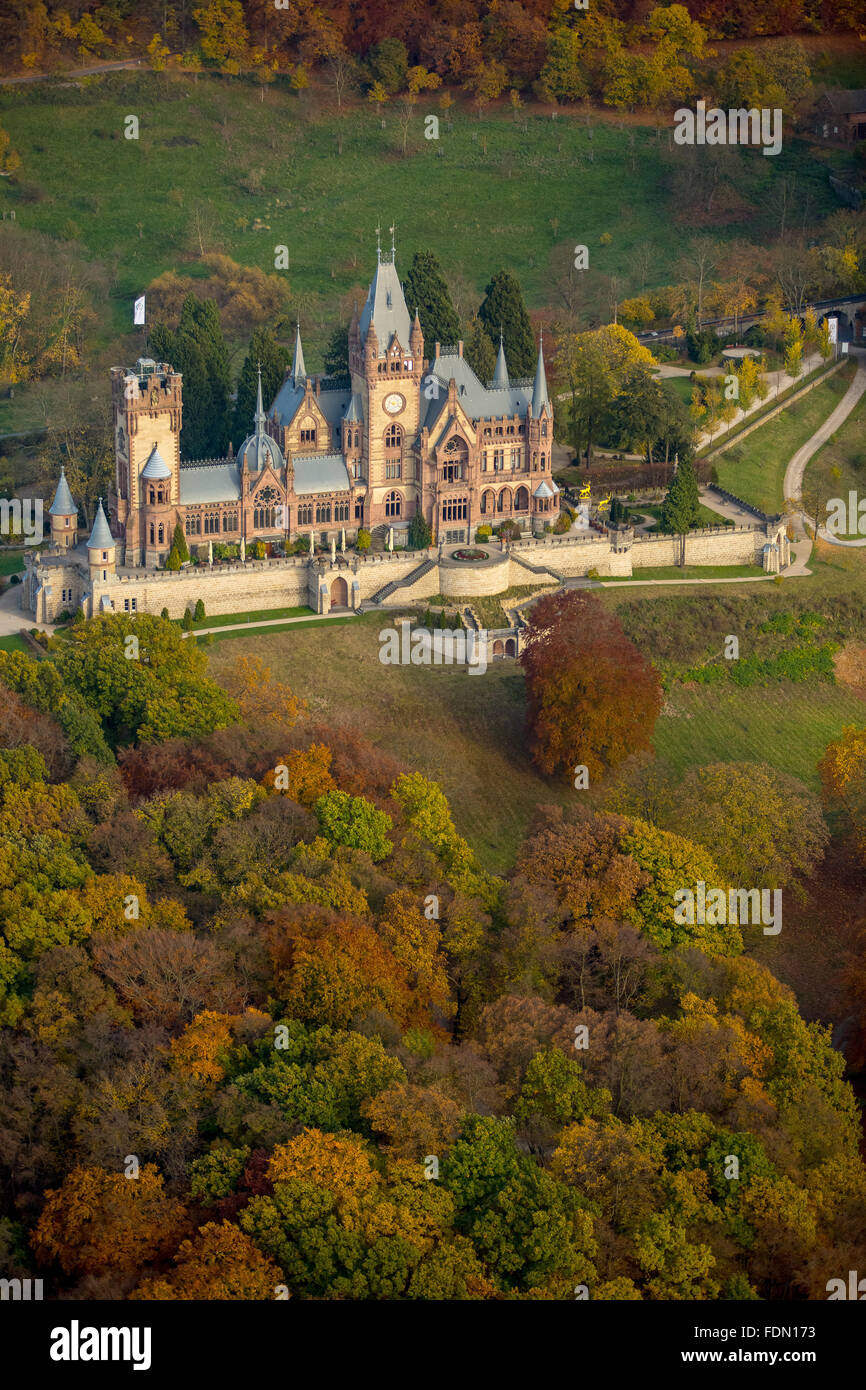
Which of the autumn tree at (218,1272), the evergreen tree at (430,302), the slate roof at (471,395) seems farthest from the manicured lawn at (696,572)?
the autumn tree at (218,1272)

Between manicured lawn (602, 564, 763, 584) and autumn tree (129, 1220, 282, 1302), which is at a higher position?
manicured lawn (602, 564, 763, 584)

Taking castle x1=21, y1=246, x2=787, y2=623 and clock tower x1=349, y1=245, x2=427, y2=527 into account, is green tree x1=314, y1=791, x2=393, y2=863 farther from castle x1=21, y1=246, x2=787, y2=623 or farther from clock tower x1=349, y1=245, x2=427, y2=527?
clock tower x1=349, y1=245, x2=427, y2=527

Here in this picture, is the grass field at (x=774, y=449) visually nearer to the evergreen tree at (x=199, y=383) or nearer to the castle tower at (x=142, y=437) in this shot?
the evergreen tree at (x=199, y=383)

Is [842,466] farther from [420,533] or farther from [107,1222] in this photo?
[107,1222]

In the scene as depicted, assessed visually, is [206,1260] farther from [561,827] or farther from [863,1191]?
[561,827]

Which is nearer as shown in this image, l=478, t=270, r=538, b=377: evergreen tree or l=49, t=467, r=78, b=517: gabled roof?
l=49, t=467, r=78, b=517: gabled roof

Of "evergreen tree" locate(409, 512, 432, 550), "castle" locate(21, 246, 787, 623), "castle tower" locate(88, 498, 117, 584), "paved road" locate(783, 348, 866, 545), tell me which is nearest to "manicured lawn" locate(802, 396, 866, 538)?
"paved road" locate(783, 348, 866, 545)
